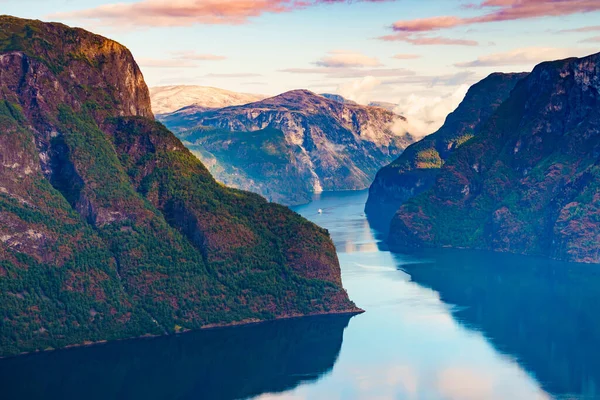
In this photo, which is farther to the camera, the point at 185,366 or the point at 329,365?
the point at 329,365

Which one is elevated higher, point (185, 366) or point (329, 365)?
point (185, 366)

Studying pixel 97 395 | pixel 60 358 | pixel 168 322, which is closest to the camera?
pixel 97 395

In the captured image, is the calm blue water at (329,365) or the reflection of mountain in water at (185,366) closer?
the calm blue water at (329,365)

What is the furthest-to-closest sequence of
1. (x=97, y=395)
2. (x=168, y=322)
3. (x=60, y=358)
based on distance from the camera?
(x=168, y=322) < (x=60, y=358) < (x=97, y=395)

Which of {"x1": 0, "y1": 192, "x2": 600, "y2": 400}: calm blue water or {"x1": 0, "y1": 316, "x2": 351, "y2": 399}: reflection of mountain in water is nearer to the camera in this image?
{"x1": 0, "y1": 192, "x2": 600, "y2": 400}: calm blue water

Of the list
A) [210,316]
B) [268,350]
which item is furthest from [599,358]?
[210,316]

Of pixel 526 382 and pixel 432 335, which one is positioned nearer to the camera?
pixel 526 382

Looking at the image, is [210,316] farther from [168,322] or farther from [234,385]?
[234,385]
